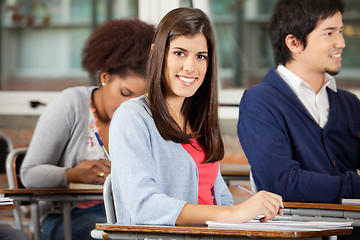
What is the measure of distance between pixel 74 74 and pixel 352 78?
7.55 feet

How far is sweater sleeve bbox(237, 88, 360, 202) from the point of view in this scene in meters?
2.27

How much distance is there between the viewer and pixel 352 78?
4770 mm

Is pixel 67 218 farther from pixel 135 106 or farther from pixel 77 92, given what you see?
pixel 135 106

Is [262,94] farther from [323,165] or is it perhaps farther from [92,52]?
[92,52]

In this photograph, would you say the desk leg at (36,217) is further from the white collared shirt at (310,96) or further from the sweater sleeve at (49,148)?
the white collared shirt at (310,96)

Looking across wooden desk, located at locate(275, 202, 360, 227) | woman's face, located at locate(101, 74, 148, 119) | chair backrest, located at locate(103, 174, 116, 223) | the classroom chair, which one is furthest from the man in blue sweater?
the classroom chair

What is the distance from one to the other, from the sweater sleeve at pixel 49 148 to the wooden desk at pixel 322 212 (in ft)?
3.39

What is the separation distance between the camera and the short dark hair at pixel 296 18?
2555 mm

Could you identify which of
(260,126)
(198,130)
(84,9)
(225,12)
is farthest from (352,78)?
(198,130)

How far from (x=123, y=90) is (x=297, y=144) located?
0.84m

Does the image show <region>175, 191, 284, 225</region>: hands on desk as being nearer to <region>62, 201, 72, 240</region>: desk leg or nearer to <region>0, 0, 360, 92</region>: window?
<region>62, 201, 72, 240</region>: desk leg

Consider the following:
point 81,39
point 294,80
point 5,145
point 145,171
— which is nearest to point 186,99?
point 145,171

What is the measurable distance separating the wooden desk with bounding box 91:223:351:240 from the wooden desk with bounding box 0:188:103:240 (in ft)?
3.03

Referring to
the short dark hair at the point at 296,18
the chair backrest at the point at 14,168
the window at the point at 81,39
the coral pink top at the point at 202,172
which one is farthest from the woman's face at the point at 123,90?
the window at the point at 81,39
